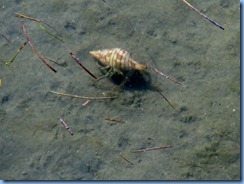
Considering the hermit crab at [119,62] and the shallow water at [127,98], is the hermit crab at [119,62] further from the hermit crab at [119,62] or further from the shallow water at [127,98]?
the shallow water at [127,98]

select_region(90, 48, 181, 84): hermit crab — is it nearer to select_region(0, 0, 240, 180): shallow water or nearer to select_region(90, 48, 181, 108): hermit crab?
select_region(90, 48, 181, 108): hermit crab

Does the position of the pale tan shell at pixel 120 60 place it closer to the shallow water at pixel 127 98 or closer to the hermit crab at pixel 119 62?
the hermit crab at pixel 119 62

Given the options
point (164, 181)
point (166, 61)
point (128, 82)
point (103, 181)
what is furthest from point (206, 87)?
point (103, 181)

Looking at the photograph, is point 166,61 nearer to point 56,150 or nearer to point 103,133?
point 103,133

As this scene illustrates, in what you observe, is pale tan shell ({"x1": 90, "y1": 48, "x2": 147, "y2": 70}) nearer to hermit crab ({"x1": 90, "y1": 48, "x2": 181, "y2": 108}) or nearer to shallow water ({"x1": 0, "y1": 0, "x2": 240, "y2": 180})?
hermit crab ({"x1": 90, "y1": 48, "x2": 181, "y2": 108})

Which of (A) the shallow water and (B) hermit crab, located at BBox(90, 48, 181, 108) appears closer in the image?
(A) the shallow water

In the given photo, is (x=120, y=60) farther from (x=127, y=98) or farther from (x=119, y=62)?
(x=127, y=98)

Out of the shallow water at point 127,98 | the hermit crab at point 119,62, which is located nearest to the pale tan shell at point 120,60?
the hermit crab at point 119,62

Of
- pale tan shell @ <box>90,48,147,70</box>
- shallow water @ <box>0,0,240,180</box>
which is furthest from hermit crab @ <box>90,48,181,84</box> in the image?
shallow water @ <box>0,0,240,180</box>

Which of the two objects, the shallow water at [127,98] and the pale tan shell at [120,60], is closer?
the shallow water at [127,98]
